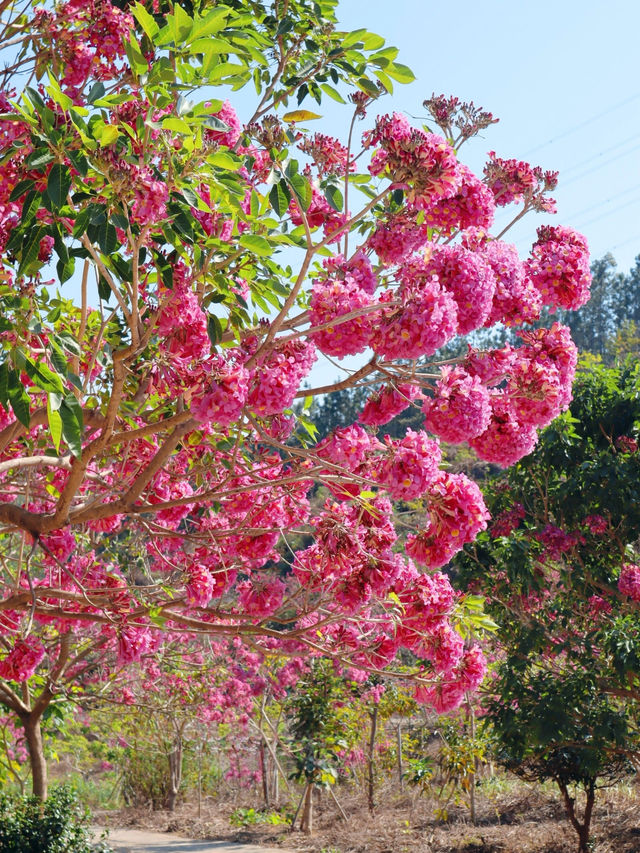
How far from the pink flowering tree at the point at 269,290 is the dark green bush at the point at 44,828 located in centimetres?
359

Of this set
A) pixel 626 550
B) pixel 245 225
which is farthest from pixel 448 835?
pixel 245 225

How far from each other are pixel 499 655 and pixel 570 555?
3.90m

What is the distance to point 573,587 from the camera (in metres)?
7.43

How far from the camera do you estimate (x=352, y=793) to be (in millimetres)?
12172

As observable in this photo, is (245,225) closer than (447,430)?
No

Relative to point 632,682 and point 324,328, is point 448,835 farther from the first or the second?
point 324,328

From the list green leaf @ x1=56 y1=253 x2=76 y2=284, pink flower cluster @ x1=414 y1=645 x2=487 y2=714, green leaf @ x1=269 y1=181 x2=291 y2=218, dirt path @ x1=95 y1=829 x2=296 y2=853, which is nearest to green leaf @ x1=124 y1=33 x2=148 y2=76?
green leaf @ x1=269 y1=181 x2=291 y2=218

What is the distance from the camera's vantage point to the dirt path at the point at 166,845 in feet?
31.8

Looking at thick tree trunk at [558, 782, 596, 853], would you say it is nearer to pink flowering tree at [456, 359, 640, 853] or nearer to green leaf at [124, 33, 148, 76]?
pink flowering tree at [456, 359, 640, 853]

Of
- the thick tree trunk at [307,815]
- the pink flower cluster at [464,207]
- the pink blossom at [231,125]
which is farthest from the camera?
the thick tree trunk at [307,815]

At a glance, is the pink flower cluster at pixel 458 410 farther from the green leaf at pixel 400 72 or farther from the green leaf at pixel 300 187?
the green leaf at pixel 400 72

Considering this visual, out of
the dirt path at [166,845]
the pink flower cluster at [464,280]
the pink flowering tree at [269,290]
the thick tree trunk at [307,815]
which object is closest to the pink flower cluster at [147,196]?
the pink flowering tree at [269,290]

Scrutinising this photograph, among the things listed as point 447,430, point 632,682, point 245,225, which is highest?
point 245,225

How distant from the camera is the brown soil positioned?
26.2 ft
